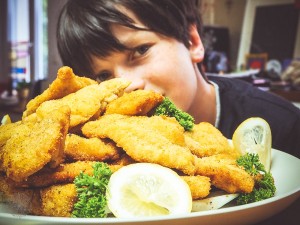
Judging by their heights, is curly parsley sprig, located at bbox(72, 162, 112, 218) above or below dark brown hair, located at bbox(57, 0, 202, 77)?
below

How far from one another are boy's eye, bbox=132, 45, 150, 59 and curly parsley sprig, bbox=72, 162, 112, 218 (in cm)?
52

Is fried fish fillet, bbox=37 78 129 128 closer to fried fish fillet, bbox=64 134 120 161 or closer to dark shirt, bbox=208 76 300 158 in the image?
fried fish fillet, bbox=64 134 120 161

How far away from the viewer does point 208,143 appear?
79 centimetres

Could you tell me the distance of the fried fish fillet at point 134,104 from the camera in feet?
2.32

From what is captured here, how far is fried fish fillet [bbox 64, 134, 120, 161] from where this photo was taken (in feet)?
2.10

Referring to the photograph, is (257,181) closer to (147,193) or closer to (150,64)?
(147,193)

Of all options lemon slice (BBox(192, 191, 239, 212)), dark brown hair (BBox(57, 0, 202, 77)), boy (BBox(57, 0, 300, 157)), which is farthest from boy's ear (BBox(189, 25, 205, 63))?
lemon slice (BBox(192, 191, 239, 212))

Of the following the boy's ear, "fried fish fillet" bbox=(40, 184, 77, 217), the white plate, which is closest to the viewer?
the white plate

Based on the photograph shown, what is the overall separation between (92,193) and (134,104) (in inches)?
9.3

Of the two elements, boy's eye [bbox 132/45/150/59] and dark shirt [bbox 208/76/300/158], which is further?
dark shirt [bbox 208/76/300/158]

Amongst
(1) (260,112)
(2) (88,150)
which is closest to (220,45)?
(1) (260,112)

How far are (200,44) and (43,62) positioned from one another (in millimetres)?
626

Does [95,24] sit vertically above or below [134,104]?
above

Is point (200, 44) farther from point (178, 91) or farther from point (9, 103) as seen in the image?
point (9, 103)
